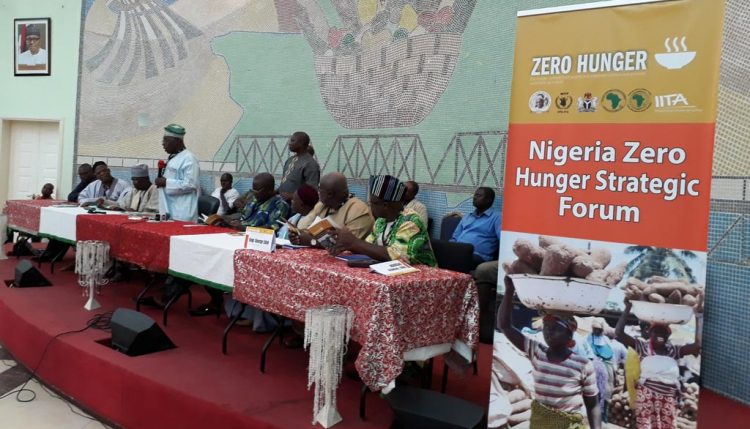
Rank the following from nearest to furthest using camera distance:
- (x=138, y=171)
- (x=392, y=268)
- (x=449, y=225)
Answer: (x=392, y=268)
(x=138, y=171)
(x=449, y=225)

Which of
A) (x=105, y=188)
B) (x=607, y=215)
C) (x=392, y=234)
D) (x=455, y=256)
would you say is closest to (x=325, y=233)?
(x=392, y=234)

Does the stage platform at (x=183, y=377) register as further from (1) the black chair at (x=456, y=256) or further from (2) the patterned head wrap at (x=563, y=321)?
(2) the patterned head wrap at (x=563, y=321)

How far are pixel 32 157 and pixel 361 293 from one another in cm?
980

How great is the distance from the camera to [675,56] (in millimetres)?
1736

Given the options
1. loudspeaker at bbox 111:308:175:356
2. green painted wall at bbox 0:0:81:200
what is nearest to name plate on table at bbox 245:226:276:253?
loudspeaker at bbox 111:308:175:356

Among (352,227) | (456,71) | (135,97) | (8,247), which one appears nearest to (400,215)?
(352,227)

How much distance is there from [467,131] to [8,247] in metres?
6.05

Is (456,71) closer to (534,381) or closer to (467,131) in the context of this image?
(467,131)

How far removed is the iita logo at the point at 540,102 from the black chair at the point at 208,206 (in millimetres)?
5256

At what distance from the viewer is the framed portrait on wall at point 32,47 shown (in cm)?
926

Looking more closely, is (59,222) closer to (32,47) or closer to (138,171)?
(138,171)

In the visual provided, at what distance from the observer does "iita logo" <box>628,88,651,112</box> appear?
1.79m

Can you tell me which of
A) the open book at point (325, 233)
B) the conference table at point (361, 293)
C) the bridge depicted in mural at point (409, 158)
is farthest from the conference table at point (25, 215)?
the open book at point (325, 233)

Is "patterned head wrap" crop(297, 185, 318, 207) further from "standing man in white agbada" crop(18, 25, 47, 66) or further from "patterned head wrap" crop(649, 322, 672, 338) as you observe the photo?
"standing man in white agbada" crop(18, 25, 47, 66)
